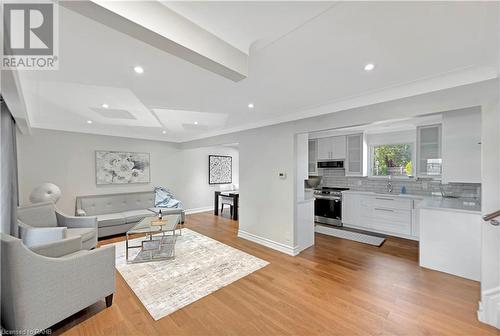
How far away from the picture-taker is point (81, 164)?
181 inches

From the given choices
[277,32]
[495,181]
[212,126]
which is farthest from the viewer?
[212,126]

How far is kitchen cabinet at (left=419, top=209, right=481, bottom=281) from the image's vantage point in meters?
2.60

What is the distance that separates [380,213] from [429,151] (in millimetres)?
1525

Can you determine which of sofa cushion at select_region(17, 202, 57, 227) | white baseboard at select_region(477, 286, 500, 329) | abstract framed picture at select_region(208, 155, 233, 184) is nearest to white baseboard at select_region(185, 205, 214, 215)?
abstract framed picture at select_region(208, 155, 233, 184)

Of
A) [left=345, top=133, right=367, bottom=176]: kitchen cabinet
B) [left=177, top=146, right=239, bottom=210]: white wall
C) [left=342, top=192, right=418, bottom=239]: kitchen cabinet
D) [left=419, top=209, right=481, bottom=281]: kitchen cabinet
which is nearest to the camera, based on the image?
[left=419, top=209, right=481, bottom=281]: kitchen cabinet

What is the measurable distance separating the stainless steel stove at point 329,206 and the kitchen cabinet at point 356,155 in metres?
0.54

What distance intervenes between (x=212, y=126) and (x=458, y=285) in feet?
15.2

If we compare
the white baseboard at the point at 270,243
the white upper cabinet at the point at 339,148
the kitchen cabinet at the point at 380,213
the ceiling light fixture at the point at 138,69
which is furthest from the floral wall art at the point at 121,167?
the kitchen cabinet at the point at 380,213

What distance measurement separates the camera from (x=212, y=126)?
4531 mm

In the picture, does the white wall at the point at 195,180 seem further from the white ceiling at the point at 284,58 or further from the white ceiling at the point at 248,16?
the white ceiling at the point at 248,16

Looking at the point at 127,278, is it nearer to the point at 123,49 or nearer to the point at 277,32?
the point at 123,49

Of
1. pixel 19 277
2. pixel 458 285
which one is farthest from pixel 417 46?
pixel 19 277

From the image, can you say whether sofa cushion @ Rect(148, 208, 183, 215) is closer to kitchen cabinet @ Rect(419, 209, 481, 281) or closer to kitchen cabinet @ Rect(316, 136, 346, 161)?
kitchen cabinet @ Rect(316, 136, 346, 161)

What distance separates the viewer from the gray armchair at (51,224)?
2758mm
